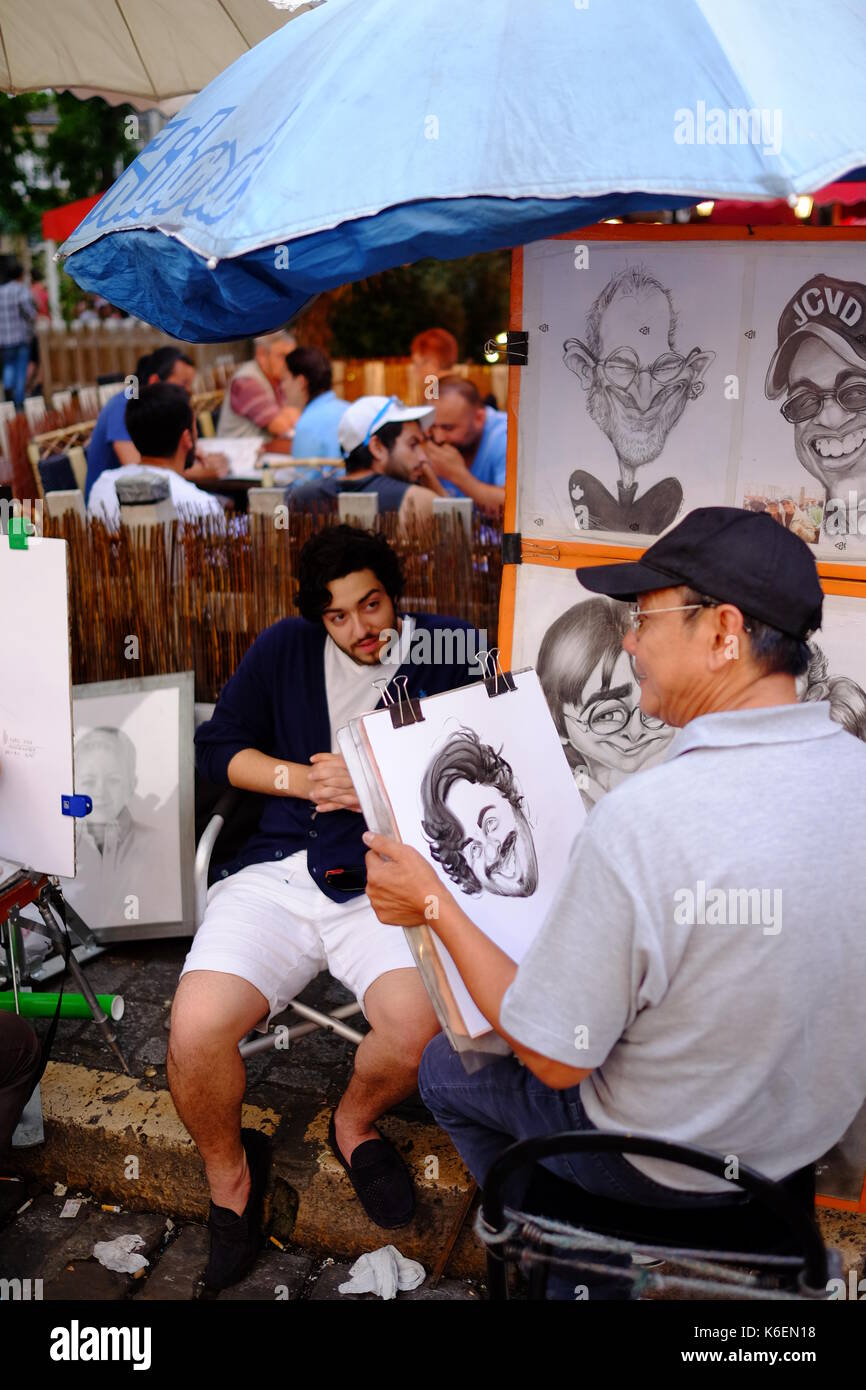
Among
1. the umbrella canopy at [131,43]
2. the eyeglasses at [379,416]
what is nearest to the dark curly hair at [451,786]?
the umbrella canopy at [131,43]

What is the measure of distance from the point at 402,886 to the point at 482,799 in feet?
0.88

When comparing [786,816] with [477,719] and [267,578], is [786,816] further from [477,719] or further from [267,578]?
[267,578]

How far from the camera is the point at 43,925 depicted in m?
3.28

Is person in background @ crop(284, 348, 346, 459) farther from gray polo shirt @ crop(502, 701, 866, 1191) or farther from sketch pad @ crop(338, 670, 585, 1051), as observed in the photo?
gray polo shirt @ crop(502, 701, 866, 1191)

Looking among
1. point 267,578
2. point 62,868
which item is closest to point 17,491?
point 267,578

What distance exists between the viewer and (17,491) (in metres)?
7.13

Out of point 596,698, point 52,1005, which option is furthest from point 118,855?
point 596,698

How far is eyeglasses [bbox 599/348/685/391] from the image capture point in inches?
96.5

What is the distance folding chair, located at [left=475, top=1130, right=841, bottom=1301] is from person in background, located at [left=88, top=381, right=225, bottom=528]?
11.4 ft

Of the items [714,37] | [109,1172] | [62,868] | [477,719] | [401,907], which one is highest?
[714,37]

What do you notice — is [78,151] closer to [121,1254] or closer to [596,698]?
[596,698]

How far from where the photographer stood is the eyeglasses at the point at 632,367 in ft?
8.04

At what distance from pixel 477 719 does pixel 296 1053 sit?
1388mm

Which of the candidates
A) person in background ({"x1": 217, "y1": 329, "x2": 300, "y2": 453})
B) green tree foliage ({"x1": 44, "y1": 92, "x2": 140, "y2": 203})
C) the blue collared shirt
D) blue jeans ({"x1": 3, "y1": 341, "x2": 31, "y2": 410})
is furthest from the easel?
green tree foliage ({"x1": 44, "y1": 92, "x2": 140, "y2": 203})
